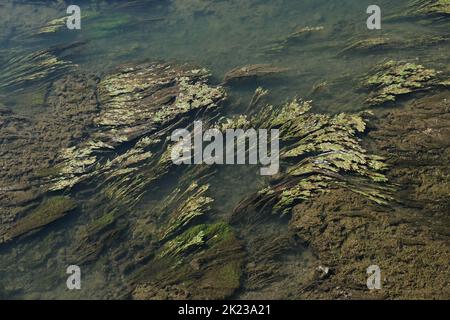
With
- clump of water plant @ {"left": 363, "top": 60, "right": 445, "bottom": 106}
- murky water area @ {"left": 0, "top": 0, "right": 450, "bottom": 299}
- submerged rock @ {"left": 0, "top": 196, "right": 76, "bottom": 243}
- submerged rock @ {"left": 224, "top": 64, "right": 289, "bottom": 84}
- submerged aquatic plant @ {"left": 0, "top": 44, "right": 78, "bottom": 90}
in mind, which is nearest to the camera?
murky water area @ {"left": 0, "top": 0, "right": 450, "bottom": 299}

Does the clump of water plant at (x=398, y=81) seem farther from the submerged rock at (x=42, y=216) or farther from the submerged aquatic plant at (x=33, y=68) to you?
the submerged aquatic plant at (x=33, y=68)

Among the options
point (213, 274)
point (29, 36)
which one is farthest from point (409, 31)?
point (29, 36)

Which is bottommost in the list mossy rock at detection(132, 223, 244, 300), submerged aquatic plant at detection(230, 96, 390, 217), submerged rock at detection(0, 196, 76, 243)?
mossy rock at detection(132, 223, 244, 300)

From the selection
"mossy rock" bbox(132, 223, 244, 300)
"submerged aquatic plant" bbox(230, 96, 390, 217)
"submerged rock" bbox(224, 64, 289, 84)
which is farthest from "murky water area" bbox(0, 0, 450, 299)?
"submerged aquatic plant" bbox(230, 96, 390, 217)

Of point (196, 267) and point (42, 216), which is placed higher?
point (42, 216)

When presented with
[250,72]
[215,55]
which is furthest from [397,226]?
[215,55]

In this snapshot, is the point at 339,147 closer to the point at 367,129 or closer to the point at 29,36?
the point at 367,129

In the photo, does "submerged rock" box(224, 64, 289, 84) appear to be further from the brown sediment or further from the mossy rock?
the mossy rock

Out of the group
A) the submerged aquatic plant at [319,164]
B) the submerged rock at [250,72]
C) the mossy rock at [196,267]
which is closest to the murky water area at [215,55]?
the submerged rock at [250,72]

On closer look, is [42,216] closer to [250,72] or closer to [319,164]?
[319,164]
